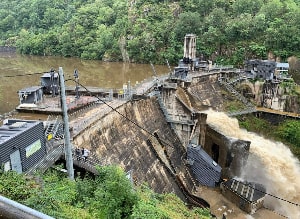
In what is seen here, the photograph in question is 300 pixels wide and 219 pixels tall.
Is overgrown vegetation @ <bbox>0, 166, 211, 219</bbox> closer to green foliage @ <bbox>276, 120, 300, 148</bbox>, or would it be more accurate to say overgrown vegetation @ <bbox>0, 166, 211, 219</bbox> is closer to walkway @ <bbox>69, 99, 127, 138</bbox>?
walkway @ <bbox>69, 99, 127, 138</bbox>

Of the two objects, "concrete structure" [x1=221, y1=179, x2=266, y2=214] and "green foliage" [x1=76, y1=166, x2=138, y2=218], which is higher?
"green foliage" [x1=76, y1=166, x2=138, y2=218]

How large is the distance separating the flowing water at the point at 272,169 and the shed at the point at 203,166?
8.00 feet

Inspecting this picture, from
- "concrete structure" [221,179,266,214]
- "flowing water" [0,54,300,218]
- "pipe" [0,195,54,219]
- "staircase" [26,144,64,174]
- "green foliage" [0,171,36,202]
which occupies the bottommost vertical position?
"concrete structure" [221,179,266,214]

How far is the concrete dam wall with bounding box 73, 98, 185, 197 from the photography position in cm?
2586

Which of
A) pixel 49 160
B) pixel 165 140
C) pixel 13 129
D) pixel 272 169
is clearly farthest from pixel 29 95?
pixel 272 169

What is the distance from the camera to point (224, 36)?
240ft

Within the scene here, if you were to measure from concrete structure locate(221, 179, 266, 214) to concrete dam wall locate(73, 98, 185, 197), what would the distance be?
177 inches

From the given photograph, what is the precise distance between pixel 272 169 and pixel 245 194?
5.39m

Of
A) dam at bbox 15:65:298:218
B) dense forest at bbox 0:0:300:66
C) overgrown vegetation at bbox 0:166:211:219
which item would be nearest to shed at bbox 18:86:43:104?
dam at bbox 15:65:298:218

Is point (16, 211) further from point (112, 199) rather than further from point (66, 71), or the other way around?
point (66, 71)

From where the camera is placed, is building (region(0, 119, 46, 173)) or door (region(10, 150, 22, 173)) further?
door (region(10, 150, 22, 173))

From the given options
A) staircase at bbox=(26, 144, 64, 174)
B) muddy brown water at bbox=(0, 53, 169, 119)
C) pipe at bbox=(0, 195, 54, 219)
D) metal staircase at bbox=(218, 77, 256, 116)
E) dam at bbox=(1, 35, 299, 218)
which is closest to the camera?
pipe at bbox=(0, 195, 54, 219)

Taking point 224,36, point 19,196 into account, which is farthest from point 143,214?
point 224,36

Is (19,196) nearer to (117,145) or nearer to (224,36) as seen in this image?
(117,145)
